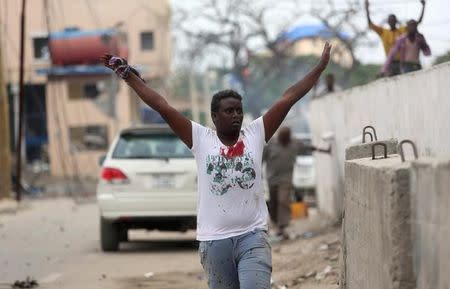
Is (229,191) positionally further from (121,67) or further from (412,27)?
(412,27)

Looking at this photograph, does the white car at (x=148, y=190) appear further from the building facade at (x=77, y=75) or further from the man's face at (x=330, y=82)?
the building facade at (x=77, y=75)

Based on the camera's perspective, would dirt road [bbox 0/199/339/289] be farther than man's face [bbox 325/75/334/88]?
No

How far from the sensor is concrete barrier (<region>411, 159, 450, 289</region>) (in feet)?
14.9

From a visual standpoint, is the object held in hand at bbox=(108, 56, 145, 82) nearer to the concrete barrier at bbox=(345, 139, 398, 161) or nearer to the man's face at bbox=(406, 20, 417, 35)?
the concrete barrier at bbox=(345, 139, 398, 161)

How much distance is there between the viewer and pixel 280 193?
17.1m

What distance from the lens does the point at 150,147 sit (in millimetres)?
14375

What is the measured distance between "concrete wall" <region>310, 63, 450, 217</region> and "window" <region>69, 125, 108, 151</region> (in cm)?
2998

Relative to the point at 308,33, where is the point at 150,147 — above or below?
below

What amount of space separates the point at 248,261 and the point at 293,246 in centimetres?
896

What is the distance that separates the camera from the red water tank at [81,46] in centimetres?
4425

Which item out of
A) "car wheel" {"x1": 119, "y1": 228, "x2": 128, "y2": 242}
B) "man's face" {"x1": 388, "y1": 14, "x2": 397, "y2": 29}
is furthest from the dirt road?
"man's face" {"x1": 388, "y1": 14, "x2": 397, "y2": 29}

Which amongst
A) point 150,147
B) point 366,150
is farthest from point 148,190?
point 366,150

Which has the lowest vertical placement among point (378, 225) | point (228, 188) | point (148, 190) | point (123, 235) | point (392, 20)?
point (123, 235)

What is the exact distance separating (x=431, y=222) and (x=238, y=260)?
1589mm
